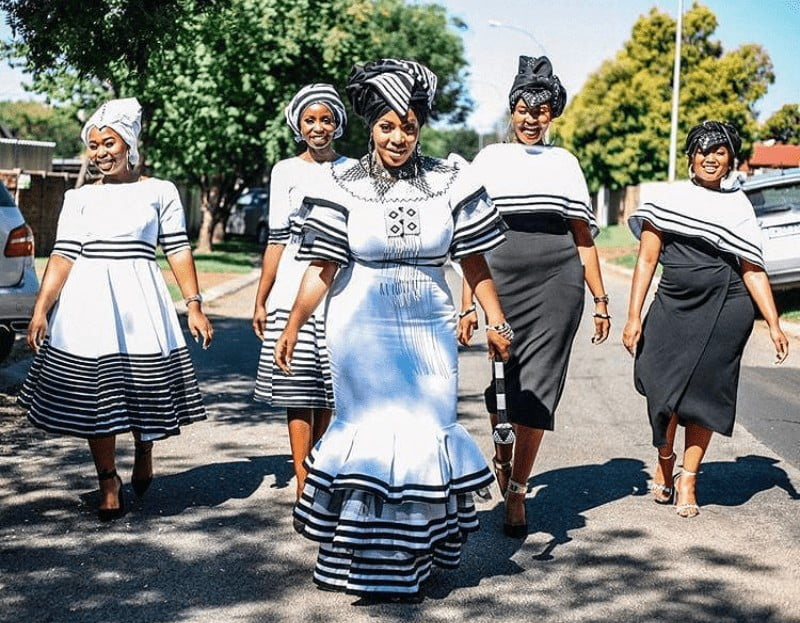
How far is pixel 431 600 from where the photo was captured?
4.83 metres

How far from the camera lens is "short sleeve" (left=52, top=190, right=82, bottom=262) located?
590cm

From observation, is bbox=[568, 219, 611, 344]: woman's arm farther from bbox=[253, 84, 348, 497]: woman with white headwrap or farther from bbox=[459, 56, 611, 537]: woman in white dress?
bbox=[253, 84, 348, 497]: woman with white headwrap

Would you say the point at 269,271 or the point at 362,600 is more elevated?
→ the point at 269,271

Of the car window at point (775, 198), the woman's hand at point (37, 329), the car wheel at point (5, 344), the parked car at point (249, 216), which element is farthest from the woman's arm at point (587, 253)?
the parked car at point (249, 216)

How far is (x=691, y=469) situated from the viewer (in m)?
6.35

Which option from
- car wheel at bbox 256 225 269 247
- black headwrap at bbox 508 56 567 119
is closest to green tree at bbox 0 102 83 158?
car wheel at bbox 256 225 269 247

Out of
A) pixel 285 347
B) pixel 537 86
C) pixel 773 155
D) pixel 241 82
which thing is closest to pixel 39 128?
pixel 773 155

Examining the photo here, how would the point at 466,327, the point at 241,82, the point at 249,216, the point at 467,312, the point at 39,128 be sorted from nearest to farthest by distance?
1. the point at 466,327
2. the point at 467,312
3. the point at 241,82
4. the point at 249,216
5. the point at 39,128

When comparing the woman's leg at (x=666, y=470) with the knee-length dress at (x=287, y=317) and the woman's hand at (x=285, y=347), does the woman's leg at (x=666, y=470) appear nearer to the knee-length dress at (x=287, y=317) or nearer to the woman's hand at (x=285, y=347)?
the knee-length dress at (x=287, y=317)

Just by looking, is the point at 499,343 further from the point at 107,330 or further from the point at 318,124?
the point at 107,330

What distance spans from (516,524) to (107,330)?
2.00 m

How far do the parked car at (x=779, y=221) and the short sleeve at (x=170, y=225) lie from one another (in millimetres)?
10630

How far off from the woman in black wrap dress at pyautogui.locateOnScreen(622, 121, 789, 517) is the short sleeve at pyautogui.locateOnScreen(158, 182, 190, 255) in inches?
85.1

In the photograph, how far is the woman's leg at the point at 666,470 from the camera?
253 inches
